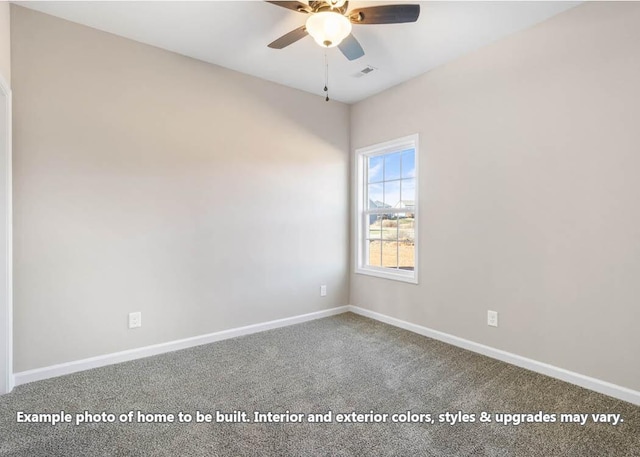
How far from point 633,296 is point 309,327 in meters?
2.71

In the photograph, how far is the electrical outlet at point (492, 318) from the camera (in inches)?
112

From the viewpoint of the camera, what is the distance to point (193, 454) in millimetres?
1664

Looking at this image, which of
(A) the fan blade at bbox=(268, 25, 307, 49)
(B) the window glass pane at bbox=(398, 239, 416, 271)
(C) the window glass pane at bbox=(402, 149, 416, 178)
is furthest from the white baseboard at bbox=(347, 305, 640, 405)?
(A) the fan blade at bbox=(268, 25, 307, 49)

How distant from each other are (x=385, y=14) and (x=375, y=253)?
271cm

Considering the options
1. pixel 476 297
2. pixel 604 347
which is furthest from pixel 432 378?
pixel 604 347

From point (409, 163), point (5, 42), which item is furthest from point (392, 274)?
point (5, 42)

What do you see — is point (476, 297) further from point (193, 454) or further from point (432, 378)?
point (193, 454)

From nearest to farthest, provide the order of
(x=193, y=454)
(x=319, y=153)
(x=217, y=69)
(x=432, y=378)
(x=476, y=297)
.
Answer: (x=193, y=454) < (x=432, y=378) < (x=476, y=297) < (x=217, y=69) < (x=319, y=153)

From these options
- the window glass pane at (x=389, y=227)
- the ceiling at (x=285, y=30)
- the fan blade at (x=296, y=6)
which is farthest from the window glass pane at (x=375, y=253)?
the fan blade at (x=296, y=6)

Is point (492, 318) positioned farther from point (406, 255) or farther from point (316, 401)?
point (316, 401)

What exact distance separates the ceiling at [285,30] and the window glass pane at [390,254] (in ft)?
6.10

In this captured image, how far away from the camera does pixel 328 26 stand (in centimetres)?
187

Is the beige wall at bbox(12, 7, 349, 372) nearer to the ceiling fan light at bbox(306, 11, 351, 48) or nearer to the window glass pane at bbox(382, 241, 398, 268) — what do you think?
the window glass pane at bbox(382, 241, 398, 268)

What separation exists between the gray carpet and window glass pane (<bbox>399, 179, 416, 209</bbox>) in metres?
1.47
